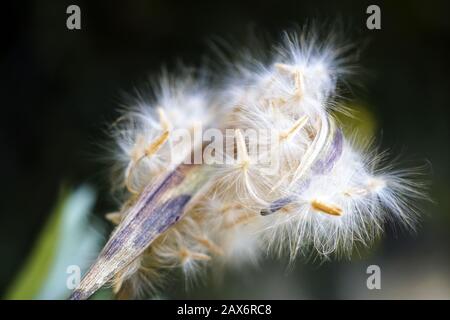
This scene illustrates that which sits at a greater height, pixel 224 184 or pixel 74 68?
pixel 74 68

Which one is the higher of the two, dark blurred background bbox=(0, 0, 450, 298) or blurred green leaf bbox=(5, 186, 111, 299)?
dark blurred background bbox=(0, 0, 450, 298)

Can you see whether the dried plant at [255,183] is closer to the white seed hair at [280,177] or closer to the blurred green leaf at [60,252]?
the white seed hair at [280,177]

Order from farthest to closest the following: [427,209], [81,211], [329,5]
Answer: [329,5] → [427,209] → [81,211]

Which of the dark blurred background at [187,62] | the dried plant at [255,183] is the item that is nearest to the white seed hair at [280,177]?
the dried plant at [255,183]

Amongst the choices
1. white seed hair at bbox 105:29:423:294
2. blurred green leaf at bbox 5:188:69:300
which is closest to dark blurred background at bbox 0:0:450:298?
blurred green leaf at bbox 5:188:69:300

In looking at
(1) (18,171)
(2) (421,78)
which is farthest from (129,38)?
(2) (421,78)

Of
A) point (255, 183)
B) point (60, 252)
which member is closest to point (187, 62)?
point (60, 252)

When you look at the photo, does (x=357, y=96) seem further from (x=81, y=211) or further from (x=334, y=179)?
(x=81, y=211)

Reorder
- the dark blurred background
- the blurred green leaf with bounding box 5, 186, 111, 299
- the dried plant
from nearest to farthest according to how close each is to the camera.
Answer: the dried plant, the blurred green leaf with bounding box 5, 186, 111, 299, the dark blurred background

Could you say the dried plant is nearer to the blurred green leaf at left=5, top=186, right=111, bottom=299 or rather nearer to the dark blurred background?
the blurred green leaf at left=5, top=186, right=111, bottom=299
